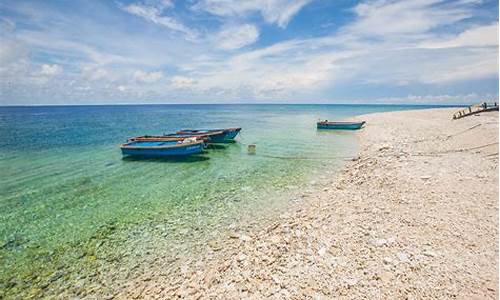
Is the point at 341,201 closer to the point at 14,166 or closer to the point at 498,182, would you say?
the point at 498,182

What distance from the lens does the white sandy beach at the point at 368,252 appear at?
17.3 feet

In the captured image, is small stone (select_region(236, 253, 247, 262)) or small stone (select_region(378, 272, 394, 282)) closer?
small stone (select_region(378, 272, 394, 282))

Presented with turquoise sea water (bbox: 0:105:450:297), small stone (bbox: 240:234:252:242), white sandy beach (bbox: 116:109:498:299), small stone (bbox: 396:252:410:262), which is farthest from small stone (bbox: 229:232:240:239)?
small stone (bbox: 396:252:410:262)

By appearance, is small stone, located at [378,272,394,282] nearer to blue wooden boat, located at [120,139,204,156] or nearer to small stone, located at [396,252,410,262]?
small stone, located at [396,252,410,262]

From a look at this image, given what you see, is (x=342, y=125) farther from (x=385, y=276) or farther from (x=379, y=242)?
(x=385, y=276)

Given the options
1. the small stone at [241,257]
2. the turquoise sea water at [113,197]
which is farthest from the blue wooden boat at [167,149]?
the small stone at [241,257]

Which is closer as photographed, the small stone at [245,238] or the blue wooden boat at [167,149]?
the small stone at [245,238]

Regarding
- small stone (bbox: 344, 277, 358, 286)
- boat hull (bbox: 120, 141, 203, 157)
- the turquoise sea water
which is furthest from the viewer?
boat hull (bbox: 120, 141, 203, 157)

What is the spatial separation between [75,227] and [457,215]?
14111 mm

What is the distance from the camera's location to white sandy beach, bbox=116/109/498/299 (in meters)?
5.28

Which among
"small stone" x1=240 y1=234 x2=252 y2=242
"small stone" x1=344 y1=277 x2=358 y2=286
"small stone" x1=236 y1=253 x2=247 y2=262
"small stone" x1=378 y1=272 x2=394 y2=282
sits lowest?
"small stone" x1=240 y1=234 x2=252 y2=242

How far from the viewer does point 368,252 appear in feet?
21.0

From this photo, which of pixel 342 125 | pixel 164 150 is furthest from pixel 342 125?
pixel 164 150

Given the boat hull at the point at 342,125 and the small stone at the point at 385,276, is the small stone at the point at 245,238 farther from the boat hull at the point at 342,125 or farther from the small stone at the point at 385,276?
the boat hull at the point at 342,125
